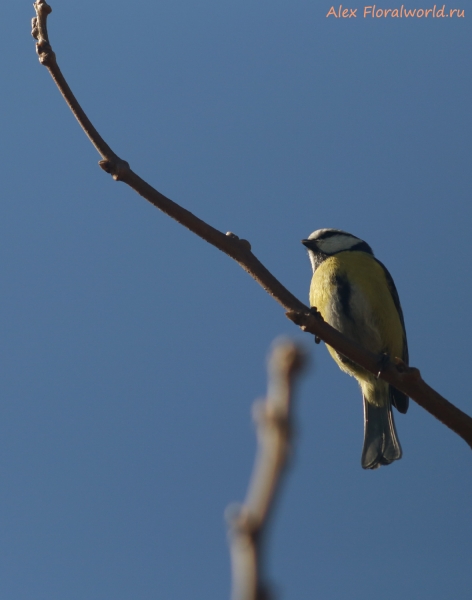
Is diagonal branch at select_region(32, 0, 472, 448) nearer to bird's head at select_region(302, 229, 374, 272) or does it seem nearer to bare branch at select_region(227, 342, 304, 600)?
bare branch at select_region(227, 342, 304, 600)

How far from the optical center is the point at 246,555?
52cm

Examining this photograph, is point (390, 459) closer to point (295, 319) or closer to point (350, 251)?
point (350, 251)

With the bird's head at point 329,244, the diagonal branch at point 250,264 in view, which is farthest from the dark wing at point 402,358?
the diagonal branch at point 250,264

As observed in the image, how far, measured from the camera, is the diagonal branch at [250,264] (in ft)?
4.31

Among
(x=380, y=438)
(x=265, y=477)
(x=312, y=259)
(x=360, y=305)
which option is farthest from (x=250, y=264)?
(x=312, y=259)

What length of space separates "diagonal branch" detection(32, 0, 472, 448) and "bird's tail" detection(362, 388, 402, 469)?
1634mm

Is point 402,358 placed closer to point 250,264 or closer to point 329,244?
point 329,244

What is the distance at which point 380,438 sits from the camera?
3.36m

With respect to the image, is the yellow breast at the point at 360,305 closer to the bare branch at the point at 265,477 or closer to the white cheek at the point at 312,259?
the white cheek at the point at 312,259

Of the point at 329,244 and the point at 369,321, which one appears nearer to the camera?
the point at 369,321

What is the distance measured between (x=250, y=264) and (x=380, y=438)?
80.2 inches

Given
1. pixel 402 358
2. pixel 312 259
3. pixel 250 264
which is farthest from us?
pixel 312 259

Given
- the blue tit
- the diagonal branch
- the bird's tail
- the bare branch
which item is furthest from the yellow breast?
the bare branch

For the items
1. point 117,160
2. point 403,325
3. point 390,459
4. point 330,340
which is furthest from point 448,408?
point 403,325
